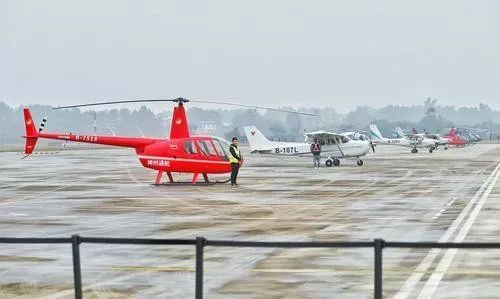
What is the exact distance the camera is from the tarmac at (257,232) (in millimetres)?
11336

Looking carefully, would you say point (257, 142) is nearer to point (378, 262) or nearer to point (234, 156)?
point (234, 156)

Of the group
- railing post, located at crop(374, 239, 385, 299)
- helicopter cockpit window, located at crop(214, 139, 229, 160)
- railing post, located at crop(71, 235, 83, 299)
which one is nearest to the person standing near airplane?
helicopter cockpit window, located at crop(214, 139, 229, 160)

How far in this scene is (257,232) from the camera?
62.0ft

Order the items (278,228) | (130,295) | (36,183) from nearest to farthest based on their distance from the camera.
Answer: (130,295) → (278,228) → (36,183)

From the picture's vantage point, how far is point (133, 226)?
20.3m

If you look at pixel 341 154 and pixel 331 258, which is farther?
pixel 341 154

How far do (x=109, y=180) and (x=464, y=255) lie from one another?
29.7 m

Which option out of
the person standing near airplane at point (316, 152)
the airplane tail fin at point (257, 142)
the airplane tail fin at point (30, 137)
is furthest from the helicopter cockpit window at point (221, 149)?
the airplane tail fin at point (257, 142)

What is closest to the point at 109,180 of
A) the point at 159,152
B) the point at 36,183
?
the point at 36,183

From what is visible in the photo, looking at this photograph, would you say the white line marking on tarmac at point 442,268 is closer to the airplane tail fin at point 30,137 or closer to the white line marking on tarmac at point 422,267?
the white line marking on tarmac at point 422,267

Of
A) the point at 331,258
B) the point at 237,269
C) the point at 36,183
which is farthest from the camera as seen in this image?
the point at 36,183

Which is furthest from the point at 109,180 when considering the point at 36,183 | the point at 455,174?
the point at 455,174

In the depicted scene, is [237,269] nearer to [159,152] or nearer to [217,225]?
[217,225]

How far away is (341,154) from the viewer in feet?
189
